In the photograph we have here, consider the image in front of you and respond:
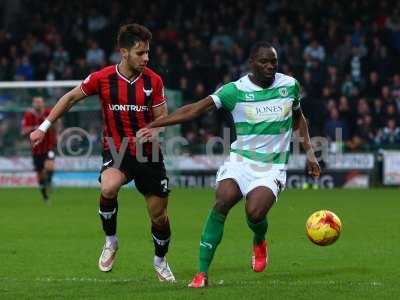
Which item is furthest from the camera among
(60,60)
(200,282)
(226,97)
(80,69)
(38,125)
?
(60,60)

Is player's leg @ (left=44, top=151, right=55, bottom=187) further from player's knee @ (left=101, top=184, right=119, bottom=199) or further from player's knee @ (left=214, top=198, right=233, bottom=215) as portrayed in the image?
player's knee @ (left=214, top=198, right=233, bottom=215)

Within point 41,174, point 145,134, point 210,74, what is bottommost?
point 41,174

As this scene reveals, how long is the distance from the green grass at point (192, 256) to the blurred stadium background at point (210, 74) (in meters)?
0.21

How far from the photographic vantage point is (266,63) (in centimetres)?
897

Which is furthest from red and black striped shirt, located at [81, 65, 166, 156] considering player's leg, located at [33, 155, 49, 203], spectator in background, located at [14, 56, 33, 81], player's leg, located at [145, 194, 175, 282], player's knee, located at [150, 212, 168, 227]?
spectator in background, located at [14, 56, 33, 81]

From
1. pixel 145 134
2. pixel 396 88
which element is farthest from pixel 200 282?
pixel 396 88

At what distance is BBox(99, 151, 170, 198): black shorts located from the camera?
943 cm

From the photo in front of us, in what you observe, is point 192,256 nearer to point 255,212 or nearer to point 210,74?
point 255,212

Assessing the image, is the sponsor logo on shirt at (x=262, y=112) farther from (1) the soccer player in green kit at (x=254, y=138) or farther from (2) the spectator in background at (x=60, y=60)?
(2) the spectator in background at (x=60, y=60)

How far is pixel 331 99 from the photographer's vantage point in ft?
86.8

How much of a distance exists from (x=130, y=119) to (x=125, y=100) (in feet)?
0.61

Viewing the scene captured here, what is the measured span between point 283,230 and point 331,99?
12.2 metres

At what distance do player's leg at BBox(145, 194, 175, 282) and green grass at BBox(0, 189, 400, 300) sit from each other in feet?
0.49

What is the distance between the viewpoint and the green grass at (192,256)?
8.63m
